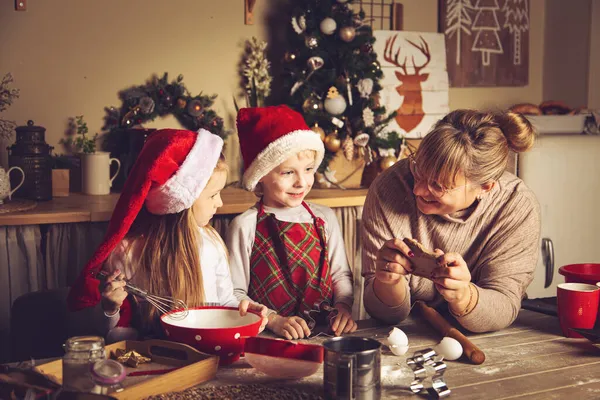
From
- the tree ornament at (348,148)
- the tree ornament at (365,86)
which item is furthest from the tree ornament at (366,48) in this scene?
the tree ornament at (348,148)

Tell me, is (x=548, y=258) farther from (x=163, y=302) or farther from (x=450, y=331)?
(x=163, y=302)

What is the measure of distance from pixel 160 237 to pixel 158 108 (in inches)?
62.9

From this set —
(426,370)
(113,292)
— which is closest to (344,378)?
(426,370)

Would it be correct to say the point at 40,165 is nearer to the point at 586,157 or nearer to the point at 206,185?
the point at 206,185

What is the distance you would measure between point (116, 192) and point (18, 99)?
1.89ft

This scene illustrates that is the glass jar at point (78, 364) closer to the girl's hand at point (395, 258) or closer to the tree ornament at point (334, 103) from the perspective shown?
the girl's hand at point (395, 258)

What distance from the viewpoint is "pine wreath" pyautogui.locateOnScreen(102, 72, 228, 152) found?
3256mm

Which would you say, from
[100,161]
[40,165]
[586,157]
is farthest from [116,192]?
[586,157]

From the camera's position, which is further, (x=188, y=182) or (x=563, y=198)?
(x=563, y=198)

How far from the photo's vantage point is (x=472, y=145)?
5.72 feet

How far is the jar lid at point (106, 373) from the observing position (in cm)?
117

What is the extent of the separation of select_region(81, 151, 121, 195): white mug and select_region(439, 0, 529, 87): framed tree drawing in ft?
6.46

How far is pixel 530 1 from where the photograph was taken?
424 cm

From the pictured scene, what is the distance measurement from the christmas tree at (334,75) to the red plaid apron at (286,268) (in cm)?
109
